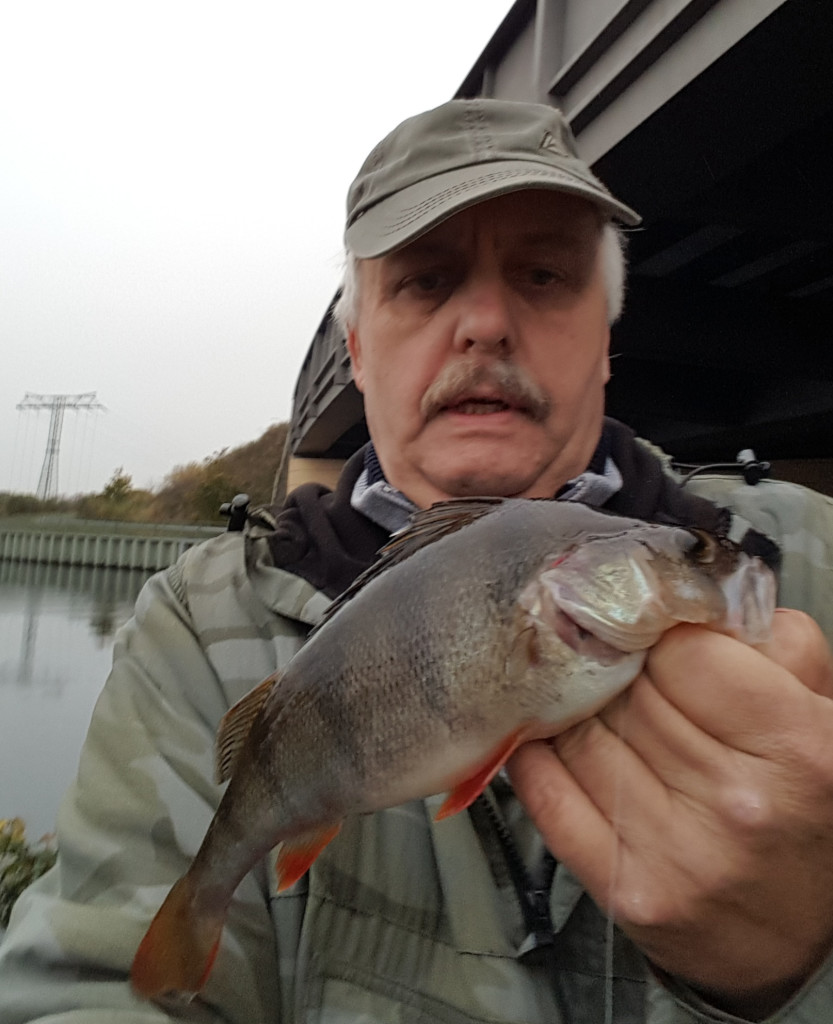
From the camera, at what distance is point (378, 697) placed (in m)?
1.24

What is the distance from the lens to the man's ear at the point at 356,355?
2.33 m

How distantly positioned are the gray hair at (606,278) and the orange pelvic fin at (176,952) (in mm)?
1706

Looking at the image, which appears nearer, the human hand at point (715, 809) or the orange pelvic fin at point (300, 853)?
the human hand at point (715, 809)

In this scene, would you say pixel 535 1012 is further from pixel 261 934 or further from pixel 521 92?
pixel 521 92

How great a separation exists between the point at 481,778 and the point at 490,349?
1.12 meters

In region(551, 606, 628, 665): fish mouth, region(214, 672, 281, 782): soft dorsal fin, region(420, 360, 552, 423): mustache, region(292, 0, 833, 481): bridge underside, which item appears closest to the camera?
region(551, 606, 628, 665): fish mouth

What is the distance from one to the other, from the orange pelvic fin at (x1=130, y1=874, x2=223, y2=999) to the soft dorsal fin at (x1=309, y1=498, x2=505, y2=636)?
0.58 metres

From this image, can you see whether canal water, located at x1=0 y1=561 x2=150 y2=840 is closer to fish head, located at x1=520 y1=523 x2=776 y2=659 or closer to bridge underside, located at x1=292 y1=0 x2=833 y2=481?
fish head, located at x1=520 y1=523 x2=776 y2=659

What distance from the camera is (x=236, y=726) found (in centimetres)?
146

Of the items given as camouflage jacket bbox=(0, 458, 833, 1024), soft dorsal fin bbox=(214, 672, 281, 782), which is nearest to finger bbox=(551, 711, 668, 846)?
camouflage jacket bbox=(0, 458, 833, 1024)

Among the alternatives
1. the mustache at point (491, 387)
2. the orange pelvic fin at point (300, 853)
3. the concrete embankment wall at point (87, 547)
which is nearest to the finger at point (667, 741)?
the orange pelvic fin at point (300, 853)

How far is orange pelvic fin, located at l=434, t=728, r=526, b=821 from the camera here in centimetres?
A: 117

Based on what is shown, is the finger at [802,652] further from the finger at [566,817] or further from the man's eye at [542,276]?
the man's eye at [542,276]

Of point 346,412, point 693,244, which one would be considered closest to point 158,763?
point 693,244
